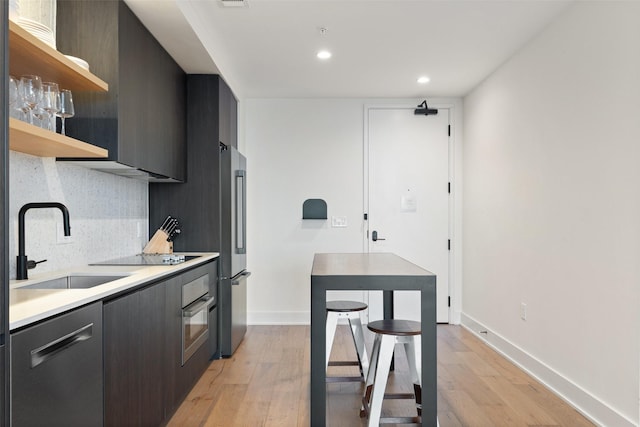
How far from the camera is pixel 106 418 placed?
1.77 metres

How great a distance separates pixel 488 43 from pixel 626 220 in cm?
177

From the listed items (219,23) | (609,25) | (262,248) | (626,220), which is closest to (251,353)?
(262,248)

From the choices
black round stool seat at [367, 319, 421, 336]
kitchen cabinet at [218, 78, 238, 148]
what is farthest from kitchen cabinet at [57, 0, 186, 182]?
black round stool seat at [367, 319, 421, 336]

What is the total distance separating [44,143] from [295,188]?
3342 millimetres

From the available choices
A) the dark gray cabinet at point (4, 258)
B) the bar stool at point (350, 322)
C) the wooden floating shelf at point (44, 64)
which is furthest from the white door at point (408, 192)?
the dark gray cabinet at point (4, 258)

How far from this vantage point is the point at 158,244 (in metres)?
3.43

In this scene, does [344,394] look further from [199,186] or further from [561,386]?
[199,186]

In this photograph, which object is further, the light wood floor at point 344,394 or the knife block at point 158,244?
the knife block at point 158,244

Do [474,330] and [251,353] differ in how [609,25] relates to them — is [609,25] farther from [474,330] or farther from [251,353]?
[251,353]

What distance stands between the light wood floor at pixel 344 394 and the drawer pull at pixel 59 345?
1.20 metres

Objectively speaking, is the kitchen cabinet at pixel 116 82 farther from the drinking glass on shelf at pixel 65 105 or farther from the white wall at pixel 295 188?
the white wall at pixel 295 188

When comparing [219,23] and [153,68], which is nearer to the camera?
[153,68]

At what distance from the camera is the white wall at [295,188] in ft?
16.6

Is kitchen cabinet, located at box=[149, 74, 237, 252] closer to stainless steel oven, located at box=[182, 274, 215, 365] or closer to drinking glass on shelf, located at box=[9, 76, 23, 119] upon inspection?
stainless steel oven, located at box=[182, 274, 215, 365]
